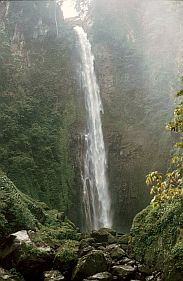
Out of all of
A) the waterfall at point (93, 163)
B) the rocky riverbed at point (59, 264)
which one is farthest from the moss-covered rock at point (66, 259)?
the waterfall at point (93, 163)

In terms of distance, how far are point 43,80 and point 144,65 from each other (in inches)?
308

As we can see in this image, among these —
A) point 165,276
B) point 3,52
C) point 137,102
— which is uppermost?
point 3,52

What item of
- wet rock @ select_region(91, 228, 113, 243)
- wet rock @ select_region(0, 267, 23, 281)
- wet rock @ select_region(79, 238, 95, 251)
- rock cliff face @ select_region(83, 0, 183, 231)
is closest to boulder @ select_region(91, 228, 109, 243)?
wet rock @ select_region(91, 228, 113, 243)

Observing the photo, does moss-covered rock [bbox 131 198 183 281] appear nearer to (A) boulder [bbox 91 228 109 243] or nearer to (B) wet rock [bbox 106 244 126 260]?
(B) wet rock [bbox 106 244 126 260]

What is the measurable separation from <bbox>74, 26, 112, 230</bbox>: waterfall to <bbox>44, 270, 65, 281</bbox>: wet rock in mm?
11326

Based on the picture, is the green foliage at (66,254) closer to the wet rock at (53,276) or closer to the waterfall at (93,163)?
the wet rock at (53,276)

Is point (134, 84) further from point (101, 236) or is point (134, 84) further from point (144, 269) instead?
point (144, 269)

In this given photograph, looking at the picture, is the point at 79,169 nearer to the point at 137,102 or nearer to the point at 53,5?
the point at 137,102

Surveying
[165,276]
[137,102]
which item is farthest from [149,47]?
[165,276]

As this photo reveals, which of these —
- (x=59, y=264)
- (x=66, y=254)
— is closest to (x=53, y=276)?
(x=59, y=264)

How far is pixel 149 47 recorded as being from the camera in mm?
28062

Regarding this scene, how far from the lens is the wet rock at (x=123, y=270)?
952cm

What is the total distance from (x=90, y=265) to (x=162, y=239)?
7.23 feet

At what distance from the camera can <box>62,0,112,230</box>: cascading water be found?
70.7 feet
